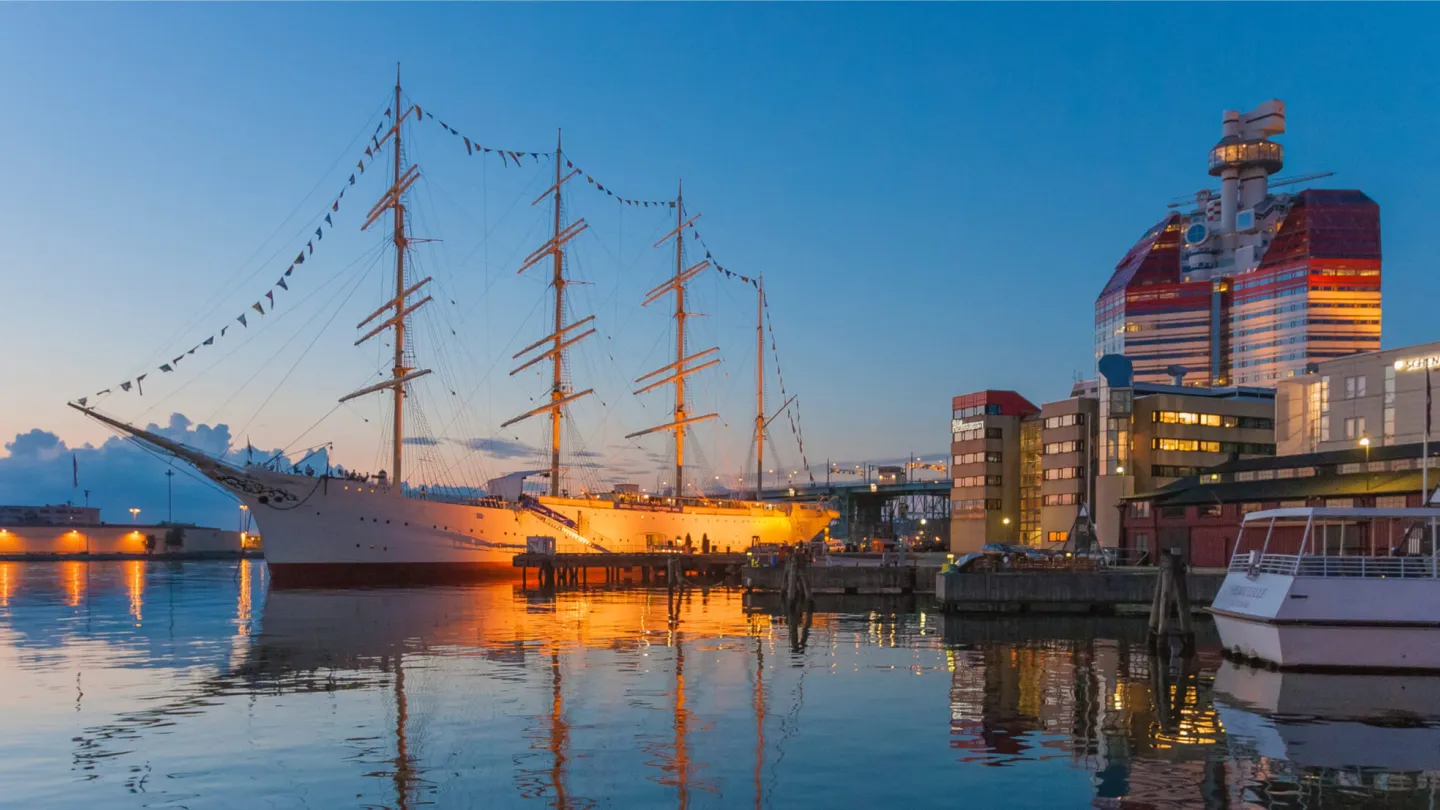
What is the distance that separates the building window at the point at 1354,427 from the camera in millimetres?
75250

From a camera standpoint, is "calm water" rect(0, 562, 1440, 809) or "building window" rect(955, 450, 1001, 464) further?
"building window" rect(955, 450, 1001, 464)

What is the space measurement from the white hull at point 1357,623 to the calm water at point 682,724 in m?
Result: 0.80

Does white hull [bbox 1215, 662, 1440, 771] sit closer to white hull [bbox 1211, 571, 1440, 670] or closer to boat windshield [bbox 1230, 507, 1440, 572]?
white hull [bbox 1211, 571, 1440, 670]

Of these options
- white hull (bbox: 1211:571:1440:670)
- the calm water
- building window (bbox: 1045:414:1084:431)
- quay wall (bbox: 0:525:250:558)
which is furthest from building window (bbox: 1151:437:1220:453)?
quay wall (bbox: 0:525:250:558)

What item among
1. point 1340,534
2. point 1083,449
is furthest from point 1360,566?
point 1083,449

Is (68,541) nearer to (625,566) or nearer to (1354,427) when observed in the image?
(625,566)

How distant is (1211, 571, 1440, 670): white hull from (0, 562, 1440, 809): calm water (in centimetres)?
80

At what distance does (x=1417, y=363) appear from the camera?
70812 mm

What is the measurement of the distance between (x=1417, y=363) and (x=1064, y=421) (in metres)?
43.2

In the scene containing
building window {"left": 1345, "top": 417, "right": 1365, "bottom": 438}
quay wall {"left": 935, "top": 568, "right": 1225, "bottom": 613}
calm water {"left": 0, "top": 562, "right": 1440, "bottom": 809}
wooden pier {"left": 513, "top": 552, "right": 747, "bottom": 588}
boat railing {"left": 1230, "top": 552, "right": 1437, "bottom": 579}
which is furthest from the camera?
wooden pier {"left": 513, "top": 552, "right": 747, "bottom": 588}

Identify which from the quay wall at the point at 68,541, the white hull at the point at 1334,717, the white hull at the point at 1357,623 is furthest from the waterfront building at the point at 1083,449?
the quay wall at the point at 68,541

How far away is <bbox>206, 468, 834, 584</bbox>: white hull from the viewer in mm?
75375

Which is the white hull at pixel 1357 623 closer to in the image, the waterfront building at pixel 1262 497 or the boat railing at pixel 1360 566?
the boat railing at pixel 1360 566

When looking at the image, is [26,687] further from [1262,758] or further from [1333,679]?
[1333,679]
